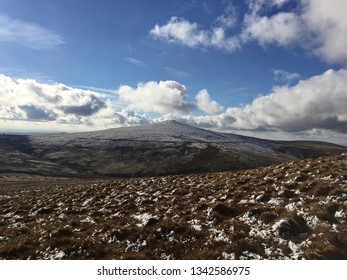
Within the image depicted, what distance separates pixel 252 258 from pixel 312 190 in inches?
402

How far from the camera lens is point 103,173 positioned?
190m

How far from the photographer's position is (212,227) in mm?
19516

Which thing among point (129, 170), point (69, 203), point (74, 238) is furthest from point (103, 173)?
Answer: point (74, 238)

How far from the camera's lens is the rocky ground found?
52.7 ft

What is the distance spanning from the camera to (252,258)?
49.9 ft

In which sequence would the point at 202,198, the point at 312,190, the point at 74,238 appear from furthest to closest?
the point at 202,198 < the point at 312,190 < the point at 74,238

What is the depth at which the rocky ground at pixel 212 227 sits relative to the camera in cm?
1608

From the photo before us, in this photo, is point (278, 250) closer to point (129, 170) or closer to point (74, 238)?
point (74, 238)

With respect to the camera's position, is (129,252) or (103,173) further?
(103,173)

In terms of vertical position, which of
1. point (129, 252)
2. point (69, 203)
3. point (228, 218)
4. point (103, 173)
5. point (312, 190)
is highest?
point (312, 190)
